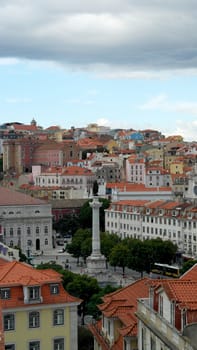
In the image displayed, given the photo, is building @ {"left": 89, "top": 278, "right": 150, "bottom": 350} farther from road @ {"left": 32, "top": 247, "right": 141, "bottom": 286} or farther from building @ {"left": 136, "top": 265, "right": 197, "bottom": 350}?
road @ {"left": 32, "top": 247, "right": 141, "bottom": 286}

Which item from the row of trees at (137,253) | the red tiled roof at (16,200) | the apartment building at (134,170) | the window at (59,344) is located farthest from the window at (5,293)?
the apartment building at (134,170)

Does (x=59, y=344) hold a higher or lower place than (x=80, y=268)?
higher

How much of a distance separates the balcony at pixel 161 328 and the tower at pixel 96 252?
50.7 meters

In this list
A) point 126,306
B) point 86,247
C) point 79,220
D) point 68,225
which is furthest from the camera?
point 68,225

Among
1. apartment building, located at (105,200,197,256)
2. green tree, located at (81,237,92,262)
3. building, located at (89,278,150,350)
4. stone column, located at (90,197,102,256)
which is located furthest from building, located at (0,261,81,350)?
apartment building, located at (105,200,197,256)

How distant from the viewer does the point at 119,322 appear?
84.3ft

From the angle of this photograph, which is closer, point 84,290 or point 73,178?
point 84,290

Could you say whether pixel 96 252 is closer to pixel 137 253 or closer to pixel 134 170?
pixel 137 253

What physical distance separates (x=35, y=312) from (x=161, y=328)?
10096 mm

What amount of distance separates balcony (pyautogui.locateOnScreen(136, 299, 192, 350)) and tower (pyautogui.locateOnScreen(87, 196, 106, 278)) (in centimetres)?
5066

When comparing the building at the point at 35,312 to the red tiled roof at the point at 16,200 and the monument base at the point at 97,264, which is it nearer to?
the monument base at the point at 97,264

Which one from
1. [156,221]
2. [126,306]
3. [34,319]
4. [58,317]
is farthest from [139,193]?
[126,306]

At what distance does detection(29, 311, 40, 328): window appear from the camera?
91.3 feet

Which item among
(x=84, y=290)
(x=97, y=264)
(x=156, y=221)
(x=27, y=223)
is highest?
(x=156, y=221)
